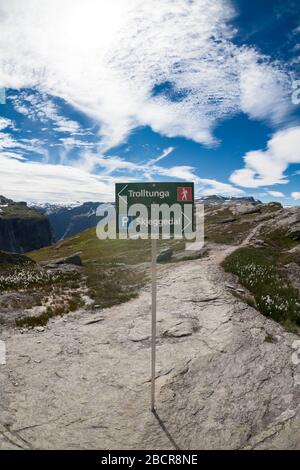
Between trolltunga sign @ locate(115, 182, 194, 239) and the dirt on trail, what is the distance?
6.25 metres

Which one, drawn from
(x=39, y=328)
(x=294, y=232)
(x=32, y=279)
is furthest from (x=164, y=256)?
(x=39, y=328)

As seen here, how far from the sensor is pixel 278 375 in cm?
1416

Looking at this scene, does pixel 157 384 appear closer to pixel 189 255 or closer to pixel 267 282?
pixel 267 282

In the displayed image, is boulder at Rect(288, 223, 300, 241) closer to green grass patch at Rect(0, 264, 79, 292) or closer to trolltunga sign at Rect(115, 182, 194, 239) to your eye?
green grass patch at Rect(0, 264, 79, 292)

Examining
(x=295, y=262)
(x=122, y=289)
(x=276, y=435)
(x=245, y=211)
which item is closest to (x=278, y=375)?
(x=276, y=435)

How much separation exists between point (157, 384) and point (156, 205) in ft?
23.6

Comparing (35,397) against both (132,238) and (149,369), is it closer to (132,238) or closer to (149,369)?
(149,369)

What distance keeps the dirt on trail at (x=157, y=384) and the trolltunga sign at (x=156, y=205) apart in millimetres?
6253

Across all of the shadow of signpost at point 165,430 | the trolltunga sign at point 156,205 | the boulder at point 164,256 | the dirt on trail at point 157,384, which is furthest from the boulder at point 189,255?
the shadow of signpost at point 165,430

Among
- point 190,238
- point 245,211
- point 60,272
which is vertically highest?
point 245,211

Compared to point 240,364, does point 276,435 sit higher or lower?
lower

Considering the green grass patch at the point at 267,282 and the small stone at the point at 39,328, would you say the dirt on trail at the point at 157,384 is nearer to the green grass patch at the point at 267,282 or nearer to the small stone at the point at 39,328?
the small stone at the point at 39,328

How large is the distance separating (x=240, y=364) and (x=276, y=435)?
4006mm

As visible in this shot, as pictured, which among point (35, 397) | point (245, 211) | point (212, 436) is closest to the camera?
point (212, 436)
